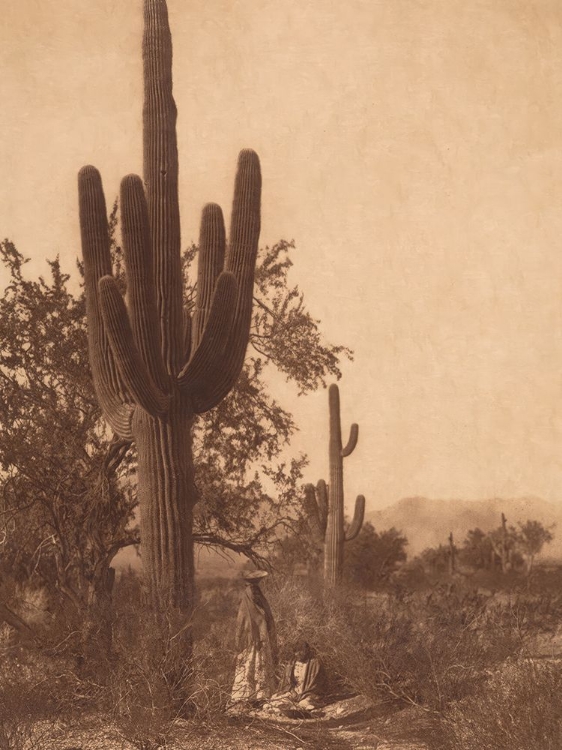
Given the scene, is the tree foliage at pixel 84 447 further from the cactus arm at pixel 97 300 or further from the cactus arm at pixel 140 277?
the cactus arm at pixel 140 277

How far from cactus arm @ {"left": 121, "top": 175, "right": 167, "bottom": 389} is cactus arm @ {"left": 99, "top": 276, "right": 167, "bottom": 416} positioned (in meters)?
0.27

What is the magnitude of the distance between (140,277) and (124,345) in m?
0.87

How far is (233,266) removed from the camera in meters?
10.8

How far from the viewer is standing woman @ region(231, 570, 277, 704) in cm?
891

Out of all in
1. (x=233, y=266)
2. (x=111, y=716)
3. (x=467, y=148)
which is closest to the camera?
(x=111, y=716)

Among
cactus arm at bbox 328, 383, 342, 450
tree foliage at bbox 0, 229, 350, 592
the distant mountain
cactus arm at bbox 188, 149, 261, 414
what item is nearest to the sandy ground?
cactus arm at bbox 188, 149, 261, 414

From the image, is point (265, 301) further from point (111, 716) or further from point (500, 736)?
point (500, 736)

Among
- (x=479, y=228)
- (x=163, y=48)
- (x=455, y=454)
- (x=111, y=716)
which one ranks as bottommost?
(x=111, y=716)

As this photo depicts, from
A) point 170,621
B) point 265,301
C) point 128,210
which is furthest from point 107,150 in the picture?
point 170,621

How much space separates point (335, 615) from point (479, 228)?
50.3ft

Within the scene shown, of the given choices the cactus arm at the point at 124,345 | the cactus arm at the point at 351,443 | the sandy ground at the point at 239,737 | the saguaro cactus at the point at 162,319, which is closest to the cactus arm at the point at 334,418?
the cactus arm at the point at 351,443

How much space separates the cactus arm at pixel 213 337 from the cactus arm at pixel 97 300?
0.76m

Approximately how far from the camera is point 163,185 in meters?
10.4

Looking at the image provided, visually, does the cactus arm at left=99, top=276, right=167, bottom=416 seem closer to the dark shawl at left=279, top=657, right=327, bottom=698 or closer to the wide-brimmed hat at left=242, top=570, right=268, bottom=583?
the wide-brimmed hat at left=242, top=570, right=268, bottom=583
